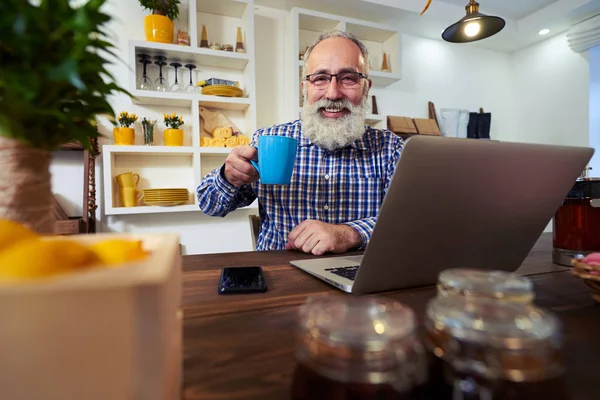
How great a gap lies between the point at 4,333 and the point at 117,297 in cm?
6

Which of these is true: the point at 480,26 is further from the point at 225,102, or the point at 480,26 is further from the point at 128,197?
the point at 128,197

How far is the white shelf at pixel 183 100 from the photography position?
1.89 meters

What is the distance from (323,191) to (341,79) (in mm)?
480

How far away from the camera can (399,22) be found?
8.64ft

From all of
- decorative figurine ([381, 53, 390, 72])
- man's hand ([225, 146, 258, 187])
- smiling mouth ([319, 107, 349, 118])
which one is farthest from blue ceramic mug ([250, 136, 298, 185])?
decorative figurine ([381, 53, 390, 72])

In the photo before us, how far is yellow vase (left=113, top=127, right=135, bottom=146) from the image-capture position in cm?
186

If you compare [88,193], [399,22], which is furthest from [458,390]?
[399,22]

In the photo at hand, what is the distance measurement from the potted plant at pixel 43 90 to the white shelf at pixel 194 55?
5.93ft

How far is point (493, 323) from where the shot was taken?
259 mm

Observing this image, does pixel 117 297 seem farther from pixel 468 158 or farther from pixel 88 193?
pixel 88 193

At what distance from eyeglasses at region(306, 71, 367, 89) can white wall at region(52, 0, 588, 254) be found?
0.96 meters

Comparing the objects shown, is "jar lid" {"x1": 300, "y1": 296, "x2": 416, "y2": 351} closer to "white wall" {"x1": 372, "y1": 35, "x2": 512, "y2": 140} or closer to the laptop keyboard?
the laptop keyboard

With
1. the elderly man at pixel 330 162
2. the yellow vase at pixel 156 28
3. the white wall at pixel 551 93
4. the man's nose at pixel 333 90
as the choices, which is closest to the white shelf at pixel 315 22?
the yellow vase at pixel 156 28

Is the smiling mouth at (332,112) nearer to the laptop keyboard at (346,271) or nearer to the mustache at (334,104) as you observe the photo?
the mustache at (334,104)
